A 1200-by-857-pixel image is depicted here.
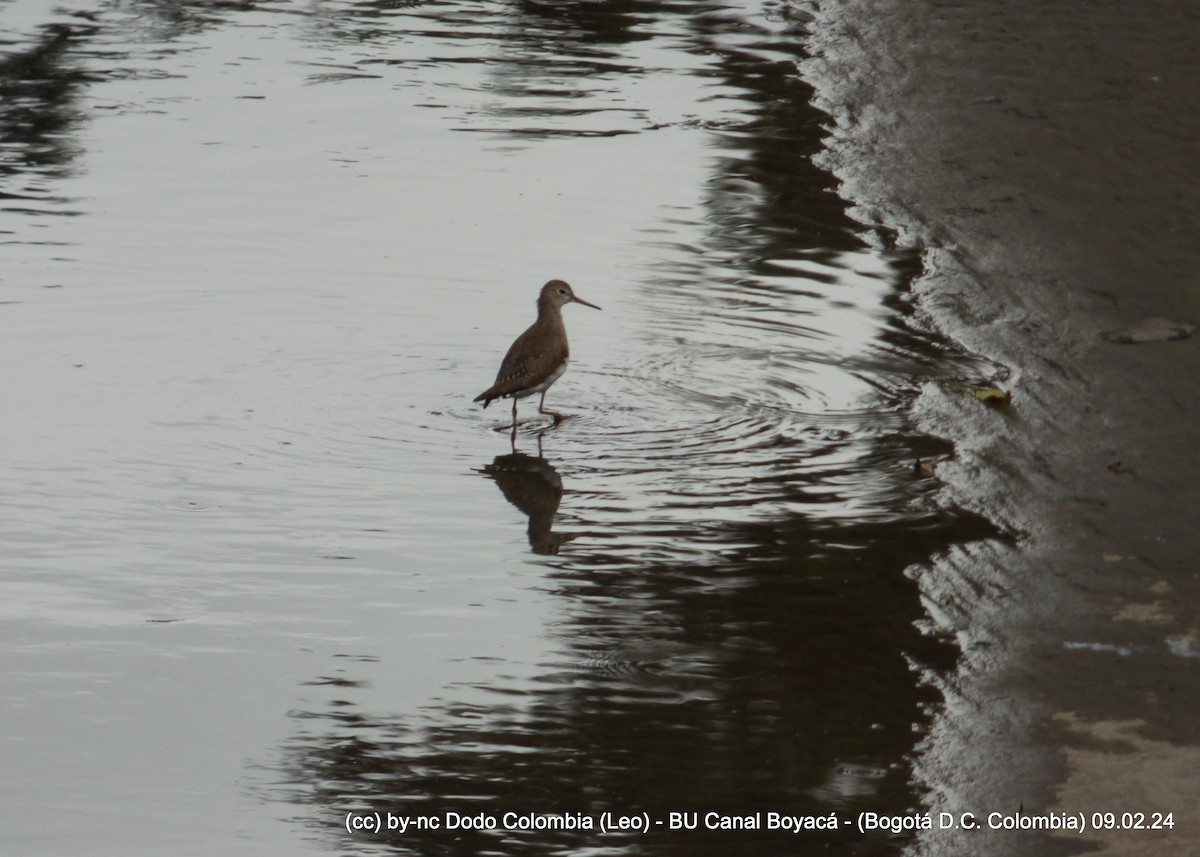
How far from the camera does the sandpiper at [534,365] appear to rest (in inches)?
377

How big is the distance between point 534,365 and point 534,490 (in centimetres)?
105

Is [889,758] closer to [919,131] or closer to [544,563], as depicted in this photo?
[544,563]

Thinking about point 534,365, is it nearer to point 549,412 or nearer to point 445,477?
point 549,412

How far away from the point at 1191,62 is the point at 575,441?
8630mm

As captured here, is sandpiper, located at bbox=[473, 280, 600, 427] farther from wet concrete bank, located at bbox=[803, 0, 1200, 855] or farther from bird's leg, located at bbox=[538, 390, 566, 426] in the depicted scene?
wet concrete bank, located at bbox=[803, 0, 1200, 855]

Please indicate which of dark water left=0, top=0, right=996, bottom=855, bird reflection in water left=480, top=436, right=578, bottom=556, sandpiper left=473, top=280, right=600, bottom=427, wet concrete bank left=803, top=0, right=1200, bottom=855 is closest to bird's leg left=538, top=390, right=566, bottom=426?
sandpiper left=473, top=280, right=600, bottom=427

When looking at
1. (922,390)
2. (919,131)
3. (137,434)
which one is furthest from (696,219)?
(137,434)

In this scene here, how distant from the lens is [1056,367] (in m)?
10.0

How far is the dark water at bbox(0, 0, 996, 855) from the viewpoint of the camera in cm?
612

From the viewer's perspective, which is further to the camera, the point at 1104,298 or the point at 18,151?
the point at 18,151

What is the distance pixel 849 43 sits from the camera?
58.5 feet

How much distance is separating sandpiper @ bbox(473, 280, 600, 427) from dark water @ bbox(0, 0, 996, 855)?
0.76 ft

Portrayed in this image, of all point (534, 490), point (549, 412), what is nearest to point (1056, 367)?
point (549, 412)

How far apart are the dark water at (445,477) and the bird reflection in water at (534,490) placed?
0.07 ft
